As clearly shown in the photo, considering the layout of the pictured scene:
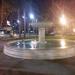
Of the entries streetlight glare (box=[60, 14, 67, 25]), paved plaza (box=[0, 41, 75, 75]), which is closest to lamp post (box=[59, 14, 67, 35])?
streetlight glare (box=[60, 14, 67, 25])

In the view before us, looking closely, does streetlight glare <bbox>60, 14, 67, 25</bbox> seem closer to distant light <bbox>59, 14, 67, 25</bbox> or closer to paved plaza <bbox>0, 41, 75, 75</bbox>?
distant light <bbox>59, 14, 67, 25</bbox>

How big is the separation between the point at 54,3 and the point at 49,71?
96.4ft

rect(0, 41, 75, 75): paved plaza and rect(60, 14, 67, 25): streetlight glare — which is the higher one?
rect(60, 14, 67, 25): streetlight glare

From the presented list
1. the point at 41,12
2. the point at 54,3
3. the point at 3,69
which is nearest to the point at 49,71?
the point at 3,69

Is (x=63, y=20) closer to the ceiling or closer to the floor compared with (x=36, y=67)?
closer to the ceiling

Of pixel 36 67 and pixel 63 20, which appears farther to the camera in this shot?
pixel 63 20

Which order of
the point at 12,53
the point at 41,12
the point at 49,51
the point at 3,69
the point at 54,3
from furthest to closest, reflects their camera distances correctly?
the point at 54,3 < the point at 41,12 < the point at 12,53 < the point at 49,51 < the point at 3,69

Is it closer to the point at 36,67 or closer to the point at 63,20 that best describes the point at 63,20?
the point at 63,20

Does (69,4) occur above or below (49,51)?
above

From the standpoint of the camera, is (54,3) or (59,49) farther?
(54,3)

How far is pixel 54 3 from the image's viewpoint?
36625mm

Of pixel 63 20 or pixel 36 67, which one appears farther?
pixel 63 20

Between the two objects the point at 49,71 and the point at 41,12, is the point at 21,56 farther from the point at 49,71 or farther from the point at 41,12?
the point at 41,12

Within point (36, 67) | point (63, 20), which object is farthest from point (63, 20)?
point (36, 67)
